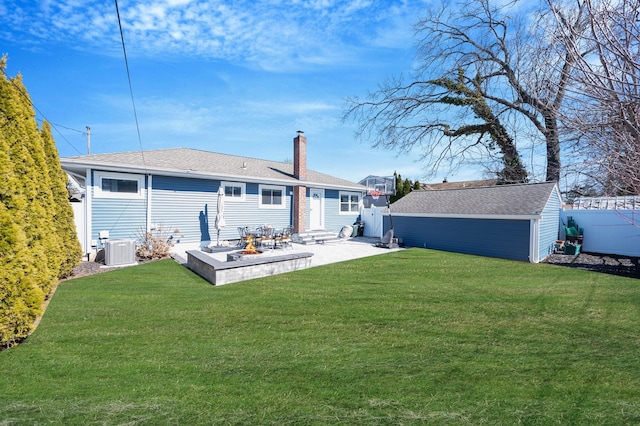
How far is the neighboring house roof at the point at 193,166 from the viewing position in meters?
11.1

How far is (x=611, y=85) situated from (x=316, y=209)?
15568mm

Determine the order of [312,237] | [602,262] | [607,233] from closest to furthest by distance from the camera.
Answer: [602,262]
[607,233]
[312,237]

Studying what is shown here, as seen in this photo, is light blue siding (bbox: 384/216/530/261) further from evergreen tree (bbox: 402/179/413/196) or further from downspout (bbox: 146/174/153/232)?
Result: downspout (bbox: 146/174/153/232)

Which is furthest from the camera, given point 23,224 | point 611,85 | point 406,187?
point 406,187

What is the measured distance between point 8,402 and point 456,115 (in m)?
22.7

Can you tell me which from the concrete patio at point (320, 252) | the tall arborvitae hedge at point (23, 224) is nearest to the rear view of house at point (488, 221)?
the concrete patio at point (320, 252)

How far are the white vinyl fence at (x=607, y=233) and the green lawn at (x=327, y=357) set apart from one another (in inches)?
298

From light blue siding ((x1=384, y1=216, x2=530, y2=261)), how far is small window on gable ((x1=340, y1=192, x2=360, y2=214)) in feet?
12.7

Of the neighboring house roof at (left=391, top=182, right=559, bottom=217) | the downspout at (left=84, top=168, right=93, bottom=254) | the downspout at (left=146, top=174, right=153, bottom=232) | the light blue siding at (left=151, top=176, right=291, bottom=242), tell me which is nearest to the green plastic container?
the neighboring house roof at (left=391, top=182, right=559, bottom=217)

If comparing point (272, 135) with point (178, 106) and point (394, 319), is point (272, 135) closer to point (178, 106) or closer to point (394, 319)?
Result: point (178, 106)

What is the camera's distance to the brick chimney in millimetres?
16594

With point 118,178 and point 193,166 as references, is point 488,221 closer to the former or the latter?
point 193,166

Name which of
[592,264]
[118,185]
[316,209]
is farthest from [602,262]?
[118,185]

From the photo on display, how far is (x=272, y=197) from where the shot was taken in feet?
52.4
